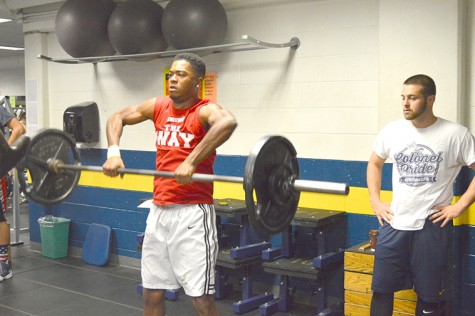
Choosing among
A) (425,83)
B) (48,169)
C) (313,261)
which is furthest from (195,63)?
(313,261)

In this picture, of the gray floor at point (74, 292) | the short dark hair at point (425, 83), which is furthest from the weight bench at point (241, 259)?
the short dark hair at point (425, 83)

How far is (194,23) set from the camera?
12.2ft

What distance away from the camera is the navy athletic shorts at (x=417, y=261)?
8.92ft

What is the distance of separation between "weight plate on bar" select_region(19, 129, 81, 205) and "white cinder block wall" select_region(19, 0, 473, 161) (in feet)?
5.63

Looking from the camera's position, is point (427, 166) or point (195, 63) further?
point (427, 166)

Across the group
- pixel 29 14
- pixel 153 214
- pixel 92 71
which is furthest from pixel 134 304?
pixel 29 14

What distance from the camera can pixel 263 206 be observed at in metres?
2.00

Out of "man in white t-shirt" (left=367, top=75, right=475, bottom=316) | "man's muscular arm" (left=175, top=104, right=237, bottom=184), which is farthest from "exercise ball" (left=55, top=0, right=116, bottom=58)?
"man in white t-shirt" (left=367, top=75, right=475, bottom=316)

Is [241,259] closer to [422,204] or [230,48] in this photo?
[422,204]

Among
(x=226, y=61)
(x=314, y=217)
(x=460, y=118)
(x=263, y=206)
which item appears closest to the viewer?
(x=263, y=206)

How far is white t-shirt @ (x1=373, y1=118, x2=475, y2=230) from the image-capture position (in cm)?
272

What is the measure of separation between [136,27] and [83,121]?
3.66 ft

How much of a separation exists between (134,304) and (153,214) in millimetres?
1341

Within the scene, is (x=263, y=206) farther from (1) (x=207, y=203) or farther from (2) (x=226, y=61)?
(2) (x=226, y=61)
